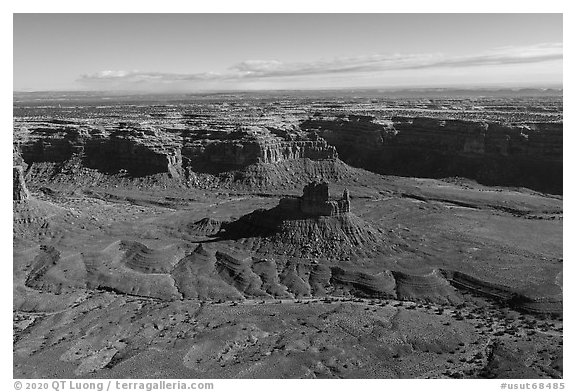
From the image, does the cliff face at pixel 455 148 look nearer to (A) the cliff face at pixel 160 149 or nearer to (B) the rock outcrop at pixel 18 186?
(A) the cliff face at pixel 160 149

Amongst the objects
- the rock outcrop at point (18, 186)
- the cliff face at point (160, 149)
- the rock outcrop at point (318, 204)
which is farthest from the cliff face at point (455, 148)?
the rock outcrop at point (18, 186)

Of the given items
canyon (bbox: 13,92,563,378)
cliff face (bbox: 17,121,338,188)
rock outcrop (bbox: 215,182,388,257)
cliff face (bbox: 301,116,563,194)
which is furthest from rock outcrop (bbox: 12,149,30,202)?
cliff face (bbox: 301,116,563,194)

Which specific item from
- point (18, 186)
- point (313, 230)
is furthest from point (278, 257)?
point (18, 186)

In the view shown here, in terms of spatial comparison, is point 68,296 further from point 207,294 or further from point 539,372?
point 539,372

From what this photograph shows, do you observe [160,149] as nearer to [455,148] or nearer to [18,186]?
[18,186]

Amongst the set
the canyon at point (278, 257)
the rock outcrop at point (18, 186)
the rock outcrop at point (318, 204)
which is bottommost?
the canyon at point (278, 257)

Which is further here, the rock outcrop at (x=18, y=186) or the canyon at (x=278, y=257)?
the rock outcrop at (x=18, y=186)
